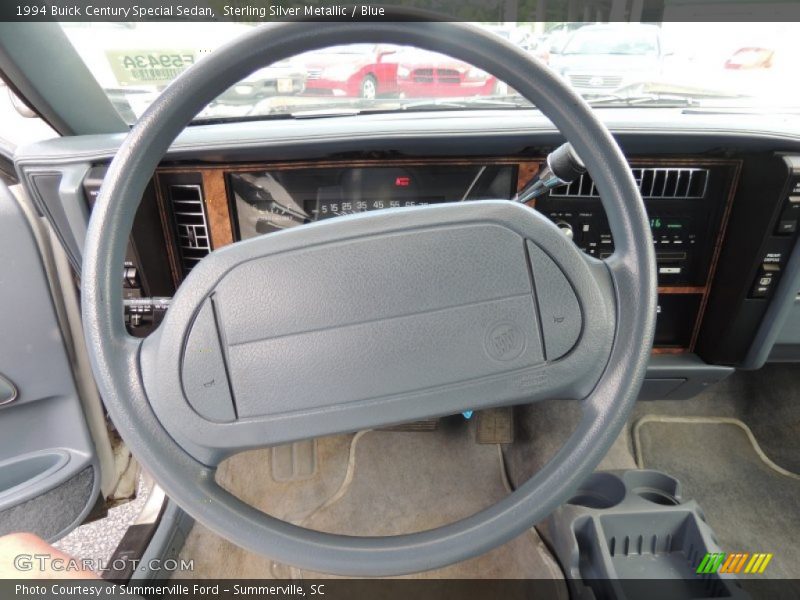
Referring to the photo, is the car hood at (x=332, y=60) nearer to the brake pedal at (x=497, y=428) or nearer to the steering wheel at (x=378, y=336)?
the steering wheel at (x=378, y=336)

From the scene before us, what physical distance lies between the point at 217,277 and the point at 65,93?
1.02 metres

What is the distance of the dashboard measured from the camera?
1.32 m

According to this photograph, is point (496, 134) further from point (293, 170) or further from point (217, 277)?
point (217, 277)

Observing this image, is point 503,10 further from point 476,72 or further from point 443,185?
point 443,185

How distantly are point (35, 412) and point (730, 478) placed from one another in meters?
2.24

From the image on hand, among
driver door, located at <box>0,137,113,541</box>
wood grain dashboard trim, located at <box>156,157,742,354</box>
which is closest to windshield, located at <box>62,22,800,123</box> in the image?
wood grain dashboard trim, located at <box>156,157,742,354</box>

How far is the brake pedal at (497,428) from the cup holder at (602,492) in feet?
1.14

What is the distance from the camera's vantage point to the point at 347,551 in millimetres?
752

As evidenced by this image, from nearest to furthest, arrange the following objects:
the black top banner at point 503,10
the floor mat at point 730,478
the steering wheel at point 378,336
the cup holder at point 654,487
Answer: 1. the steering wheel at point 378,336
2. the black top banner at point 503,10
3. the cup holder at point 654,487
4. the floor mat at point 730,478

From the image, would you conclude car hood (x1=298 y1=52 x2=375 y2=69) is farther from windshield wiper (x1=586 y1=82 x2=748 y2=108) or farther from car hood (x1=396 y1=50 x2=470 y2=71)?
windshield wiper (x1=586 y1=82 x2=748 y2=108)

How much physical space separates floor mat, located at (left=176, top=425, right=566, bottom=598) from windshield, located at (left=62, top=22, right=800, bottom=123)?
110cm

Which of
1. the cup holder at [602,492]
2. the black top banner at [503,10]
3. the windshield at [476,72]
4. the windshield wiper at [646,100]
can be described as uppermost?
the black top banner at [503,10]

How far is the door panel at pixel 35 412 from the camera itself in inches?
57.8

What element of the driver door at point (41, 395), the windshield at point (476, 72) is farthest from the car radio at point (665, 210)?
the driver door at point (41, 395)
